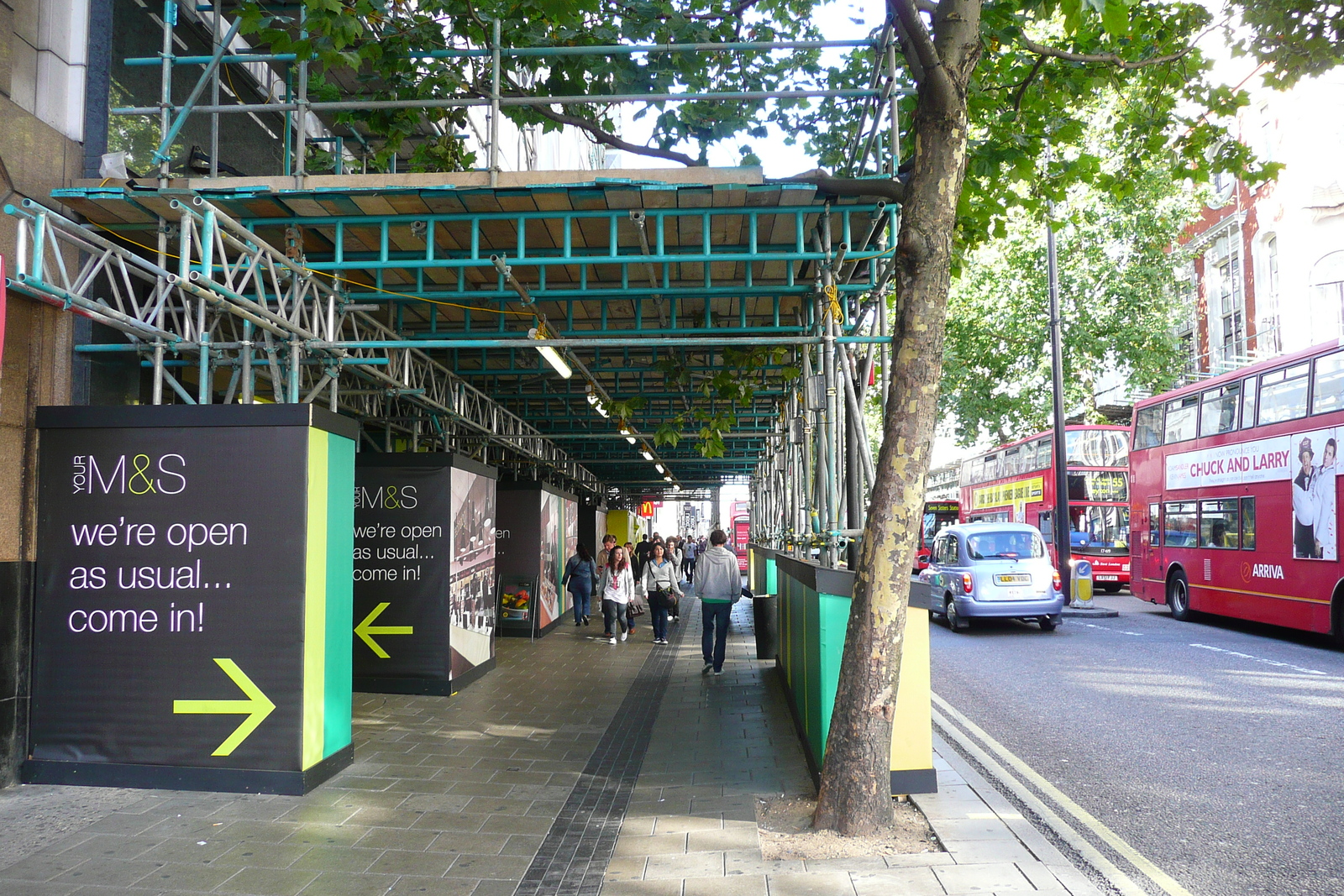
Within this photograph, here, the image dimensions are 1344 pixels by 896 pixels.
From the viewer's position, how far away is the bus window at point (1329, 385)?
12867 millimetres

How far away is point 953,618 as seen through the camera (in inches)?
635

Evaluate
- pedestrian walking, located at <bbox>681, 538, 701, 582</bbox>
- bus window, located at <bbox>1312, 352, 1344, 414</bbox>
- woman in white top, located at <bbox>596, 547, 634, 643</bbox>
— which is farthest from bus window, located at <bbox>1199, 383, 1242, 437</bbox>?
pedestrian walking, located at <bbox>681, 538, 701, 582</bbox>

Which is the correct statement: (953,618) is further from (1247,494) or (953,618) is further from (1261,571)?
(1247,494)

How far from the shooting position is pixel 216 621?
254 inches

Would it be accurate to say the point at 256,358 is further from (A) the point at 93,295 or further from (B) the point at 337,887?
(B) the point at 337,887

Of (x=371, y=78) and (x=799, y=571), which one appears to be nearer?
(x=799, y=571)

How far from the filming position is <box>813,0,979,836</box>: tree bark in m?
5.18

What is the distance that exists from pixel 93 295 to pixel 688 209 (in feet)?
14.5

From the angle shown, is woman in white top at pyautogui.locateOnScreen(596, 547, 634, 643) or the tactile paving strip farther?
woman in white top at pyautogui.locateOnScreen(596, 547, 634, 643)

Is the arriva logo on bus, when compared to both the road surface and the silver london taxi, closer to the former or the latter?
the road surface

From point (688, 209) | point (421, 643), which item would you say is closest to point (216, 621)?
point (421, 643)

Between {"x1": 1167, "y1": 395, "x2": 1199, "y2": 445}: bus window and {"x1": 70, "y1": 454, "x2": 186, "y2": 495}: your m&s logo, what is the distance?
1609cm

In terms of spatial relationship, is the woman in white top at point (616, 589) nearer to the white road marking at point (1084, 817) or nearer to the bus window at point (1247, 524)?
the white road marking at point (1084, 817)

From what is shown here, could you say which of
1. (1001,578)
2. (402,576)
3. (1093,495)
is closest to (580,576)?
(402,576)
